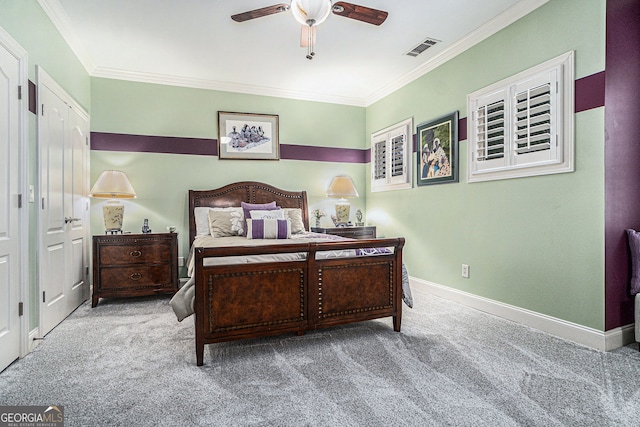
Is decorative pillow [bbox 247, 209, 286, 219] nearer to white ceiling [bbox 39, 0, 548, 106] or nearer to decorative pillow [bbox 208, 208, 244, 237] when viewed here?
decorative pillow [bbox 208, 208, 244, 237]

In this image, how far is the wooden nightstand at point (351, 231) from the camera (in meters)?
4.90

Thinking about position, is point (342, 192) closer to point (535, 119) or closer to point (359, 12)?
point (535, 119)

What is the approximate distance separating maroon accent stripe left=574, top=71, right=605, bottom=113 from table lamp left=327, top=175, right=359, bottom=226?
293 cm

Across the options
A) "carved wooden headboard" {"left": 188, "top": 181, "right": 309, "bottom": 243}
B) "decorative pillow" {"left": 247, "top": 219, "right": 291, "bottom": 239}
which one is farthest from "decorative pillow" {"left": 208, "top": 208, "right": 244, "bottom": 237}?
"carved wooden headboard" {"left": 188, "top": 181, "right": 309, "bottom": 243}

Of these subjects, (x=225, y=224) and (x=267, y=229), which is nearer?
(x=267, y=229)

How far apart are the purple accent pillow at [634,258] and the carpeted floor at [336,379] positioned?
0.46 metres

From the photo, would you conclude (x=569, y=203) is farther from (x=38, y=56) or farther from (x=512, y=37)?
(x=38, y=56)

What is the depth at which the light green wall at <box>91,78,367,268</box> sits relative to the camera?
4.44 meters

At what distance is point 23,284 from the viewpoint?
97.4 inches

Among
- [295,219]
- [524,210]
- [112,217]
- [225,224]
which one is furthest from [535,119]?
[112,217]

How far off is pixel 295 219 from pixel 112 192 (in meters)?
2.19

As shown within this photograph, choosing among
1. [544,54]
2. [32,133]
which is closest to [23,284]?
[32,133]

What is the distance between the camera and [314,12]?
2.24m

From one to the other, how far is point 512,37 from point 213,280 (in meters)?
3.35
